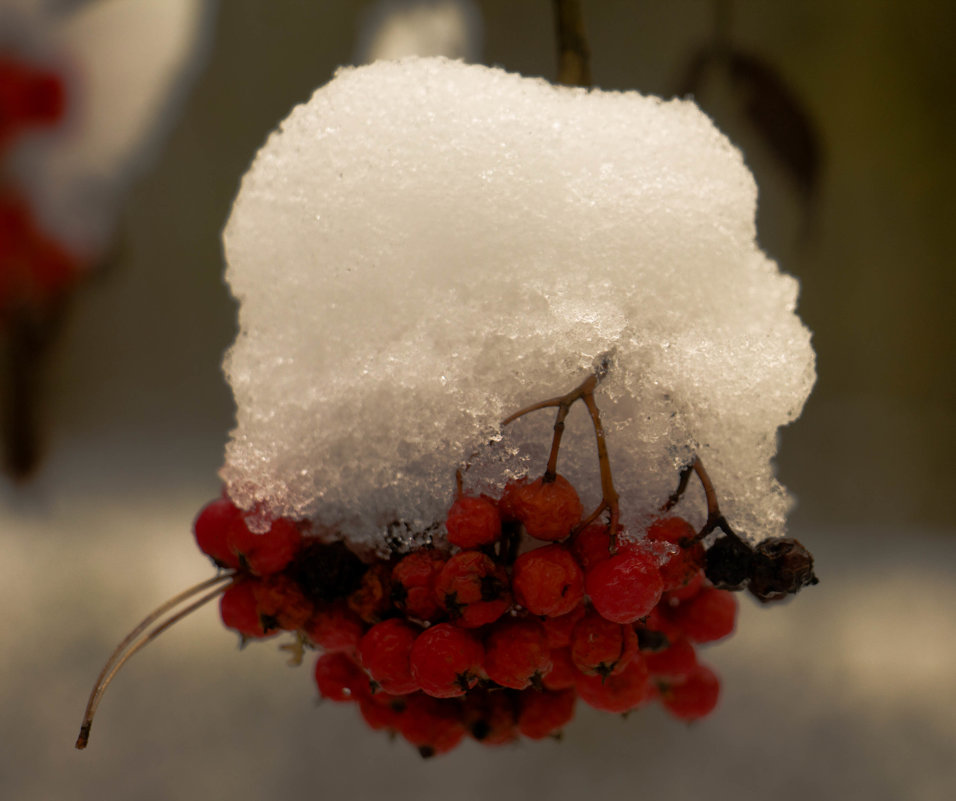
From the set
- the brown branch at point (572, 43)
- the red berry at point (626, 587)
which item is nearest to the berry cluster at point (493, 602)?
the red berry at point (626, 587)

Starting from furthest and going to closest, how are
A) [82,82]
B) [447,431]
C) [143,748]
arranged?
[82,82], [143,748], [447,431]

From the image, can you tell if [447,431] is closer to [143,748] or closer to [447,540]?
[447,540]

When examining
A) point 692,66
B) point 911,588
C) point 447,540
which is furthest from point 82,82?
point 911,588

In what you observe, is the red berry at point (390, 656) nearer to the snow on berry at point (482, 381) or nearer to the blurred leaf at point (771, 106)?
the snow on berry at point (482, 381)

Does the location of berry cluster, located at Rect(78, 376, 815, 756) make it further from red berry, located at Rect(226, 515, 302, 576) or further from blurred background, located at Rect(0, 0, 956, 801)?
blurred background, located at Rect(0, 0, 956, 801)

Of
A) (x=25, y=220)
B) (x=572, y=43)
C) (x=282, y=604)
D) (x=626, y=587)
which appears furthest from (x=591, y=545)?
(x=25, y=220)

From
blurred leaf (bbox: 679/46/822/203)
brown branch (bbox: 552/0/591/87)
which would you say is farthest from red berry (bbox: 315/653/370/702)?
blurred leaf (bbox: 679/46/822/203)
